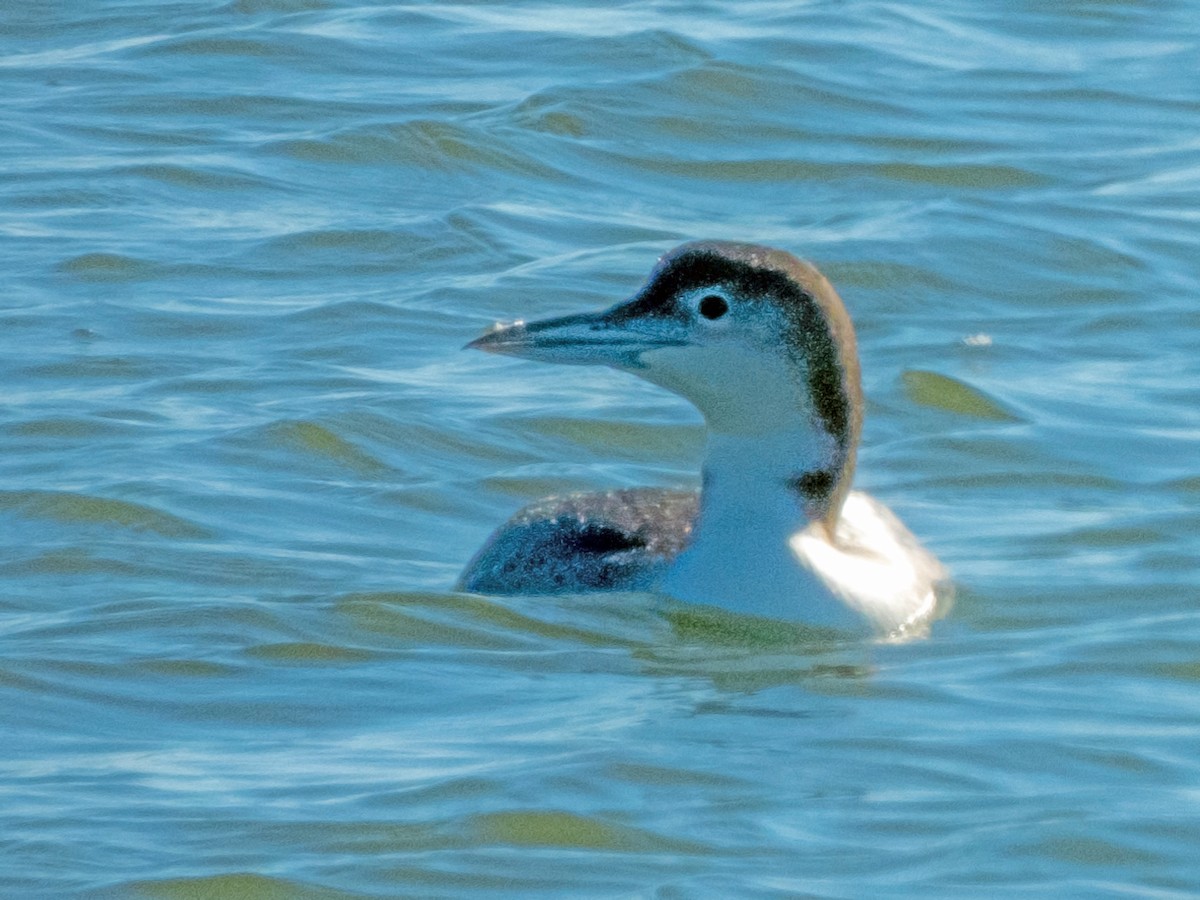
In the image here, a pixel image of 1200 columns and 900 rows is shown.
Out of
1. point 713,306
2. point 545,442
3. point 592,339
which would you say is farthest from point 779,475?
point 545,442

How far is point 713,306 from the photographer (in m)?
7.53

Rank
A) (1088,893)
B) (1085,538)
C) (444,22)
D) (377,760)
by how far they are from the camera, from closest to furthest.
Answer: (1088,893)
(377,760)
(1085,538)
(444,22)

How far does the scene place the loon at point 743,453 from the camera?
297 inches

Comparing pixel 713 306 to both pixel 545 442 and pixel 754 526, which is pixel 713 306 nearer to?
pixel 754 526

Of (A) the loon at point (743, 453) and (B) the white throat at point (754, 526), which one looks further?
(B) the white throat at point (754, 526)

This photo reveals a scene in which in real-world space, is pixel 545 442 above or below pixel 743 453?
below

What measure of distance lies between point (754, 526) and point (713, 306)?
2.15 ft

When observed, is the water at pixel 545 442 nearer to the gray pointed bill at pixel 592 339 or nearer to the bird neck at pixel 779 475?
the bird neck at pixel 779 475

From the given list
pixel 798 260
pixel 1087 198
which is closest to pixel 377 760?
pixel 798 260

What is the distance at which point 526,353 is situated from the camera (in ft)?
25.1

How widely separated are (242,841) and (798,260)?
265 cm

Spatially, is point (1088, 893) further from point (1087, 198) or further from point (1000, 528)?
point (1087, 198)

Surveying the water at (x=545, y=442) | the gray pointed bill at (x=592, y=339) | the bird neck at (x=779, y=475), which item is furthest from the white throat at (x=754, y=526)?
the gray pointed bill at (x=592, y=339)

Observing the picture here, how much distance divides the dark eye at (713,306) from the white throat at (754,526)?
40cm
